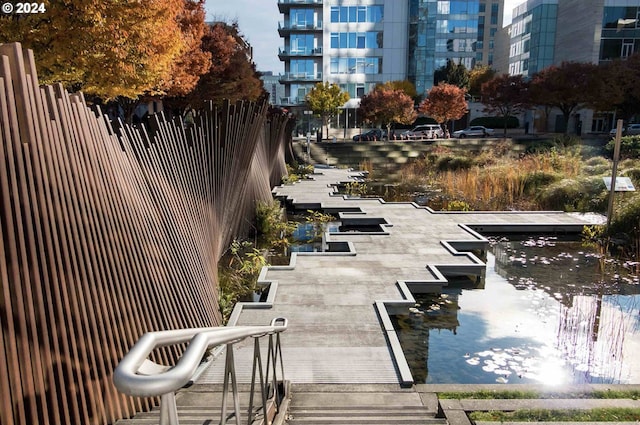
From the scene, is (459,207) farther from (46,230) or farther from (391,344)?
(46,230)

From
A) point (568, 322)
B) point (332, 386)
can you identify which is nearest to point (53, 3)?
point (332, 386)

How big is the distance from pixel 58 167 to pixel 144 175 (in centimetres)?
164

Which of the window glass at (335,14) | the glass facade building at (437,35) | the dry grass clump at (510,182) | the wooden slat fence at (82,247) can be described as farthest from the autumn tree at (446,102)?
the wooden slat fence at (82,247)

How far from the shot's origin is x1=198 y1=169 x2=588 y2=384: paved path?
5.70m

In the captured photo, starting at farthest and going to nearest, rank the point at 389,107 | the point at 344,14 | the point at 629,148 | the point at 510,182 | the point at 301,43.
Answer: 1. the point at 301,43
2. the point at 344,14
3. the point at 389,107
4. the point at 629,148
5. the point at 510,182

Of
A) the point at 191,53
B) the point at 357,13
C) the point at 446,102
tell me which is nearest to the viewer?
the point at 191,53

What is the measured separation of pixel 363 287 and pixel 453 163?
18.4m

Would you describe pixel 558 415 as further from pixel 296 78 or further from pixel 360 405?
pixel 296 78

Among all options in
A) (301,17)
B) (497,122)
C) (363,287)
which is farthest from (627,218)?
(301,17)

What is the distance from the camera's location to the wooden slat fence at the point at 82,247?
9.49ft

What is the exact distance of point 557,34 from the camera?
178 feet

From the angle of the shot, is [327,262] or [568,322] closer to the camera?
[568,322]

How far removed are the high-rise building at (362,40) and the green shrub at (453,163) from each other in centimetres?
3165

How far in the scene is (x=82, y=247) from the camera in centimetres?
363
